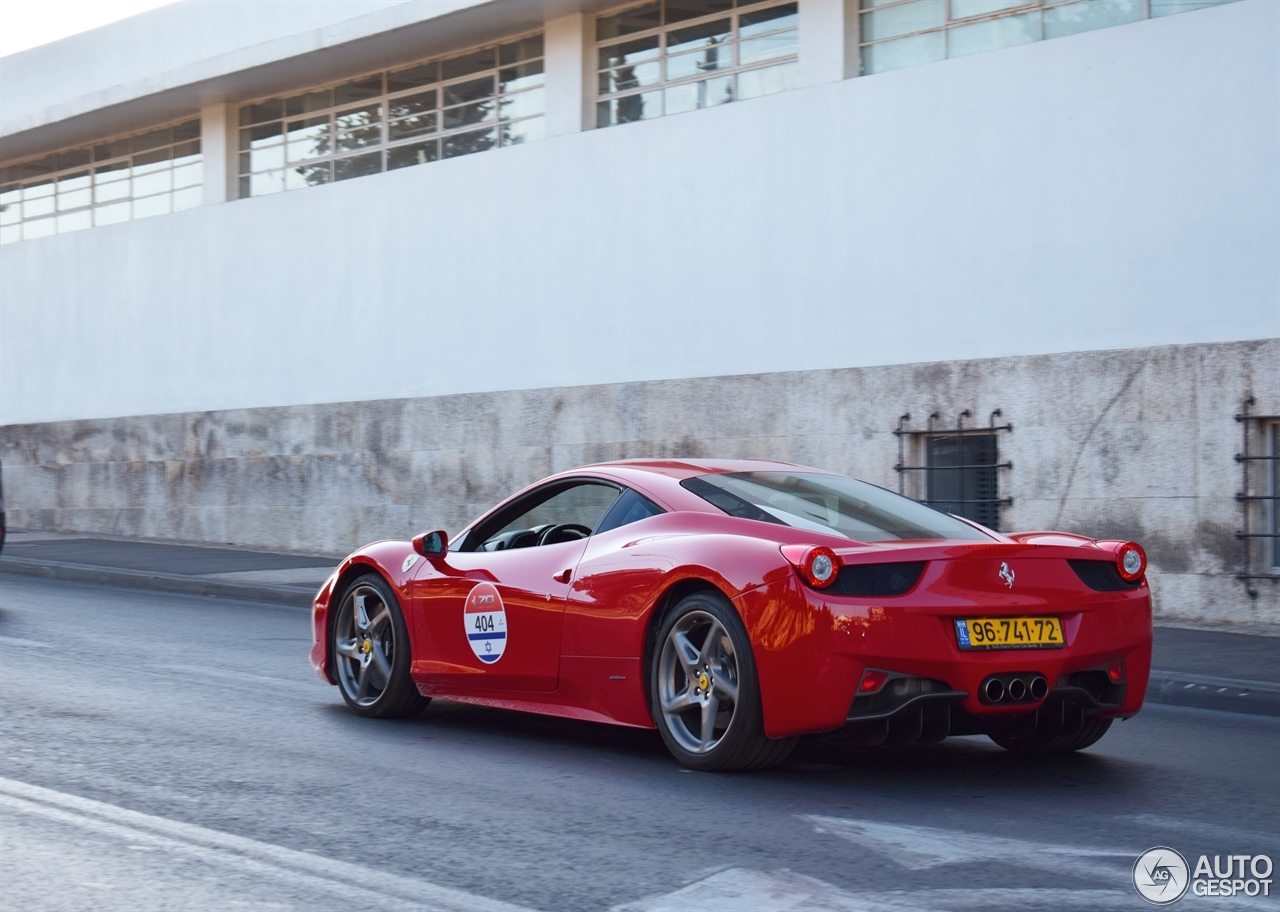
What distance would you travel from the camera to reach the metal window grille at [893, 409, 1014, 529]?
13.5m

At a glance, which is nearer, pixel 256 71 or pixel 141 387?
pixel 256 71

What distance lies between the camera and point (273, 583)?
14.8 m

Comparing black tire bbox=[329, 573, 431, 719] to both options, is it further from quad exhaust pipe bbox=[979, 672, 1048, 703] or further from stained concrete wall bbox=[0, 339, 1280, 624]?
stained concrete wall bbox=[0, 339, 1280, 624]

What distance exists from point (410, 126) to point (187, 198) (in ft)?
16.1

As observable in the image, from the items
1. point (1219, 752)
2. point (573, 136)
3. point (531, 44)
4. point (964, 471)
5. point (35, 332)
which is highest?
point (531, 44)

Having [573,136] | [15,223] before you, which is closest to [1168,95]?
[573,136]

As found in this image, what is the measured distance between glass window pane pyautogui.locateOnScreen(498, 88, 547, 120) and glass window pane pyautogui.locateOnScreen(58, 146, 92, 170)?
30.2ft

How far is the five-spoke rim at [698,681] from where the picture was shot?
5844mm

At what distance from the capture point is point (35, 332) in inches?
960

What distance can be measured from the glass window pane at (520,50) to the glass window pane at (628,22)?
889 millimetres

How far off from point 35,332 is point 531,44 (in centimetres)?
1060

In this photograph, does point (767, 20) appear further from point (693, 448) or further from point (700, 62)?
point (693, 448)

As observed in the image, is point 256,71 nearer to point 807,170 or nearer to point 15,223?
point 15,223

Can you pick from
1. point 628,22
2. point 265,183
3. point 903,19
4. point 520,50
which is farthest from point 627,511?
point 265,183
